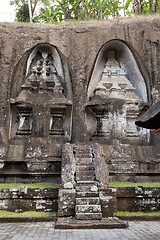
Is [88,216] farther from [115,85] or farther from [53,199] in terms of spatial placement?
[115,85]

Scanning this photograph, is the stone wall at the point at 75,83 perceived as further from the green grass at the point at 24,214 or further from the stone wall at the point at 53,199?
the green grass at the point at 24,214

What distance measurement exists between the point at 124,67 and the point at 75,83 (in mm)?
2521

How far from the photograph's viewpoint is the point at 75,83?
372 inches

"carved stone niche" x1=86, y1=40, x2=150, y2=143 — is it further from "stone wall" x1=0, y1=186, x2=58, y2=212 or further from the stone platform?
the stone platform

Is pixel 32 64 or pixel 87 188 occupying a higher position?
pixel 32 64

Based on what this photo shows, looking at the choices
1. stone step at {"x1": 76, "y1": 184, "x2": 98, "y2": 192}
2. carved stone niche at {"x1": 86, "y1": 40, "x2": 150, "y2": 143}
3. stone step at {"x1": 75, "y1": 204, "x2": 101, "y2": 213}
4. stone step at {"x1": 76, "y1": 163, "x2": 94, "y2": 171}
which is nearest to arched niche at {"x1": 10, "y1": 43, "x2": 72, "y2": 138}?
carved stone niche at {"x1": 86, "y1": 40, "x2": 150, "y2": 143}

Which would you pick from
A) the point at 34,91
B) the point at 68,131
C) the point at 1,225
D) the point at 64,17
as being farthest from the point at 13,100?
the point at 64,17

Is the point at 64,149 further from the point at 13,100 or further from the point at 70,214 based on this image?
the point at 13,100

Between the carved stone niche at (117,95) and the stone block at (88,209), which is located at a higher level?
the carved stone niche at (117,95)

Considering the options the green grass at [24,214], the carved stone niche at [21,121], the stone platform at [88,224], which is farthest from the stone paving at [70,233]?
the carved stone niche at [21,121]

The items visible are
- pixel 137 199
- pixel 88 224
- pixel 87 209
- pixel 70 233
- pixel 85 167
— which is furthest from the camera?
pixel 85 167

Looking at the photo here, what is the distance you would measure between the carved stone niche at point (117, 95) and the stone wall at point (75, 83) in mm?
37

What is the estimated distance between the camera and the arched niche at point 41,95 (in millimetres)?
9242

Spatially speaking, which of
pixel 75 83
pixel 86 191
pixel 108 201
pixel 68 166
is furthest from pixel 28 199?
pixel 75 83
